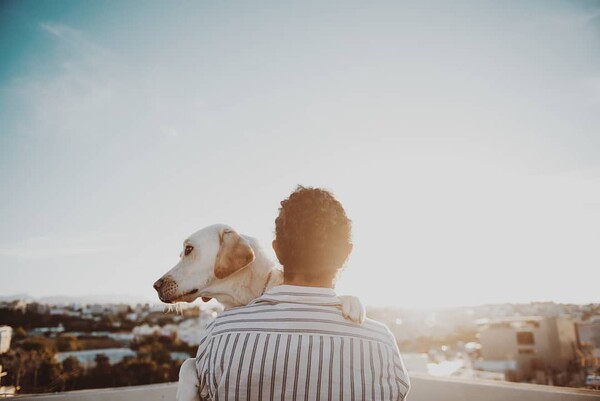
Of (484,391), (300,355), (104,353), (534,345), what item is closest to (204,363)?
(300,355)

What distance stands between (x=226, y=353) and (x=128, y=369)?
93.5ft

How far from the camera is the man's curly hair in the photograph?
1.41m

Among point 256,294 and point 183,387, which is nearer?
point 183,387

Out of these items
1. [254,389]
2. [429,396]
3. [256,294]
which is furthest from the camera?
[429,396]

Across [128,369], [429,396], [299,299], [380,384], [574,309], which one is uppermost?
[299,299]

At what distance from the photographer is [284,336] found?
4.15 feet

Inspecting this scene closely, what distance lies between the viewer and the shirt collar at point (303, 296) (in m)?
1.34

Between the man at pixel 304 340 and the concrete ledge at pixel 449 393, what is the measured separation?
175cm

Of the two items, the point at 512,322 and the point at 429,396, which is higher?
the point at 429,396

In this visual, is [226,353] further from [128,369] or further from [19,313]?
[19,313]

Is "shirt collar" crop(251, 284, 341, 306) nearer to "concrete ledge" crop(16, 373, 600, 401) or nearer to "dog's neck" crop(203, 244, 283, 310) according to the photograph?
"dog's neck" crop(203, 244, 283, 310)

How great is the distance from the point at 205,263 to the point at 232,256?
0.73 ft

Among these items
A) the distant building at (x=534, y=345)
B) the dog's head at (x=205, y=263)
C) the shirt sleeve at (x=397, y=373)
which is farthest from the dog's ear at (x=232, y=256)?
the distant building at (x=534, y=345)

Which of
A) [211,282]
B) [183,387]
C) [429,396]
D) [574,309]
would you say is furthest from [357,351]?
[574,309]
